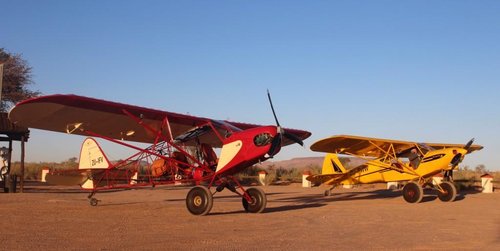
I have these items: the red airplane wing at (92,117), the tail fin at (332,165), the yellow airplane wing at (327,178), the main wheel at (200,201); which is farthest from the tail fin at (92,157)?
the tail fin at (332,165)

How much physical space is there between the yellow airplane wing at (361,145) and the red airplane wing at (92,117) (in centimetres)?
544

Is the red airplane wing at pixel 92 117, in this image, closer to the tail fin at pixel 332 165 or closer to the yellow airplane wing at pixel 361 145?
the yellow airplane wing at pixel 361 145

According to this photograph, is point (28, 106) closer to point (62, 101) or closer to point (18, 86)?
point (62, 101)

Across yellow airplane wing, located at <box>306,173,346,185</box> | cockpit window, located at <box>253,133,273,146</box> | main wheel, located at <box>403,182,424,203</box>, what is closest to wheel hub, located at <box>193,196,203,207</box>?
cockpit window, located at <box>253,133,273,146</box>

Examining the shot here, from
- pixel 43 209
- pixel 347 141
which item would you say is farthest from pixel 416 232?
pixel 347 141

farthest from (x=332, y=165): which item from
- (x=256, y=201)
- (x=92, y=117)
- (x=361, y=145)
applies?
(x=92, y=117)

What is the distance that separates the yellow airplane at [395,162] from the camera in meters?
18.2

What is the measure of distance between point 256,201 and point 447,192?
9.47 meters

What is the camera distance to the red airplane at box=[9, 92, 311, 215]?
11.4 m

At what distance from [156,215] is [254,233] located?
12.3ft

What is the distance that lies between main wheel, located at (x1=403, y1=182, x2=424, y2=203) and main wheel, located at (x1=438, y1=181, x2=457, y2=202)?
1.44 meters

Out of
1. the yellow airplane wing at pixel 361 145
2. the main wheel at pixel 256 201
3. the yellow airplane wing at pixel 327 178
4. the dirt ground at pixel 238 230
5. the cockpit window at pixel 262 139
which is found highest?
the yellow airplane wing at pixel 361 145

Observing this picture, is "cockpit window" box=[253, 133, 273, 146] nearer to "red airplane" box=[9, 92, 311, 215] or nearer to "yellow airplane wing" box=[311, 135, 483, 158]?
"red airplane" box=[9, 92, 311, 215]

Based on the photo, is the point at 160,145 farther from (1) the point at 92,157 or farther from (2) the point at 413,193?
(2) the point at 413,193
